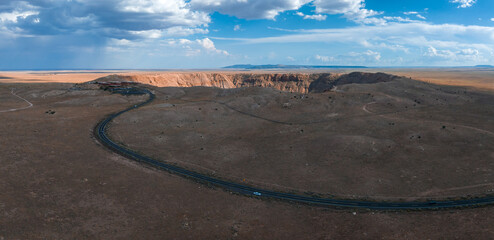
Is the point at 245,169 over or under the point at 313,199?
over

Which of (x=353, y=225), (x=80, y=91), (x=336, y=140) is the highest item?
(x=80, y=91)

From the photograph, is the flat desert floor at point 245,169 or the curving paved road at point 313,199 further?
the curving paved road at point 313,199

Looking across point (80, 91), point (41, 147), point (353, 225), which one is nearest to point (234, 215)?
point (353, 225)

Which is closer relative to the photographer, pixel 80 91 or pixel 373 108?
pixel 373 108

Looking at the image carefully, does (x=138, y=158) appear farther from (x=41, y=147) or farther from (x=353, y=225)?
(x=353, y=225)

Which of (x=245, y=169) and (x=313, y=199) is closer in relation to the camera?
(x=313, y=199)

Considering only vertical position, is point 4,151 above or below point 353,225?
above

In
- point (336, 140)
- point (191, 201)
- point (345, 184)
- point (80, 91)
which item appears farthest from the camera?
point (80, 91)

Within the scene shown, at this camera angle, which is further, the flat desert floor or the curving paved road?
the curving paved road
